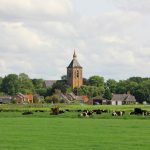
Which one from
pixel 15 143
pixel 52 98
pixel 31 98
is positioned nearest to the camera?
pixel 15 143

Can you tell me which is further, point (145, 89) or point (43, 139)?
point (145, 89)

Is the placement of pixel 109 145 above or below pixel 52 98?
below

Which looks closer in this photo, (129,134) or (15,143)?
(15,143)

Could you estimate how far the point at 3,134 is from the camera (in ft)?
103

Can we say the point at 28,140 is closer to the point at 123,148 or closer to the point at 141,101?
the point at 123,148

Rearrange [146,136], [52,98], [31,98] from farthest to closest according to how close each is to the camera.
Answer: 1. [31,98]
2. [52,98]
3. [146,136]

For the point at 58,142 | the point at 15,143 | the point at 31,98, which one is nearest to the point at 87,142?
the point at 58,142

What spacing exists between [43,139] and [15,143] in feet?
7.86

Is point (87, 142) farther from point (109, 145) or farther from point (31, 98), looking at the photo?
point (31, 98)

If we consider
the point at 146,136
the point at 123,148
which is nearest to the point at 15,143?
the point at 123,148

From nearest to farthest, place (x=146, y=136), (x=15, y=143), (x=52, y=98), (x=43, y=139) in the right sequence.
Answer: (x=15, y=143), (x=43, y=139), (x=146, y=136), (x=52, y=98)

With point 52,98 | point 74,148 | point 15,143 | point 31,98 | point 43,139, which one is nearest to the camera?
point 74,148

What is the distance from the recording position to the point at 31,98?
192 meters

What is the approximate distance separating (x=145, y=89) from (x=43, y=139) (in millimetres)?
173588
